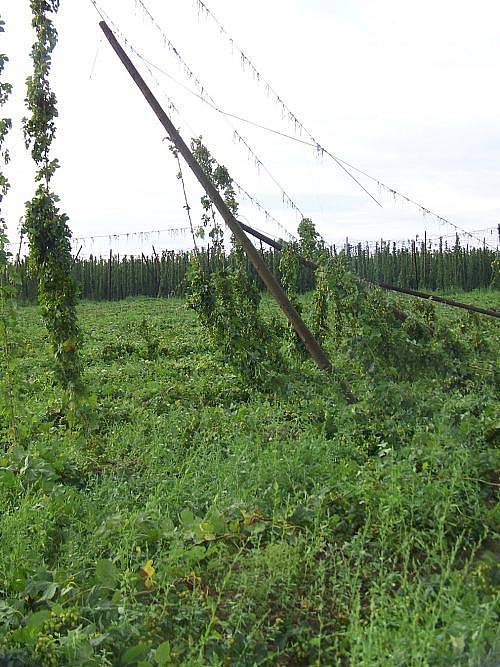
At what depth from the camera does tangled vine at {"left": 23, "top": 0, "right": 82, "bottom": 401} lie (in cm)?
532

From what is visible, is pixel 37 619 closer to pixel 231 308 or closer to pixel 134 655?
pixel 134 655

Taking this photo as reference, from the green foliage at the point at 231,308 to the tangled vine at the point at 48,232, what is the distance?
77.4 inches

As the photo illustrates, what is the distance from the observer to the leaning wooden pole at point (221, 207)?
21.2 ft

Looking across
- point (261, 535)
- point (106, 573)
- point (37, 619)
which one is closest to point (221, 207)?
point (261, 535)

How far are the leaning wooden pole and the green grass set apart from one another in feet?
2.20

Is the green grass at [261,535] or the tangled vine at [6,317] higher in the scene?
the tangled vine at [6,317]

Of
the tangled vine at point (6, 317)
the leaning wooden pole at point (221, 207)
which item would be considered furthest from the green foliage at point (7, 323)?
the leaning wooden pole at point (221, 207)

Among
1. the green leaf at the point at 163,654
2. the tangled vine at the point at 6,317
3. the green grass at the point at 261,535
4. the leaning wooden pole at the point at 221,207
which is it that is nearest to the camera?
the green leaf at the point at 163,654

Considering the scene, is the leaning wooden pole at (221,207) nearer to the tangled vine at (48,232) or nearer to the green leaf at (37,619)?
the tangled vine at (48,232)

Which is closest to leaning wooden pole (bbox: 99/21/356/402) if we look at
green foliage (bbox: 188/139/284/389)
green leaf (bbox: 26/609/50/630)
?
green foliage (bbox: 188/139/284/389)

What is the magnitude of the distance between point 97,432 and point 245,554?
2646 millimetres

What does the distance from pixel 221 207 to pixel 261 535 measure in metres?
4.05

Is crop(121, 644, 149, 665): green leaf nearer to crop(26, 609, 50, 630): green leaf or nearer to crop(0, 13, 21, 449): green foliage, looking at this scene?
crop(26, 609, 50, 630): green leaf

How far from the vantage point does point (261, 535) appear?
10.7 ft
